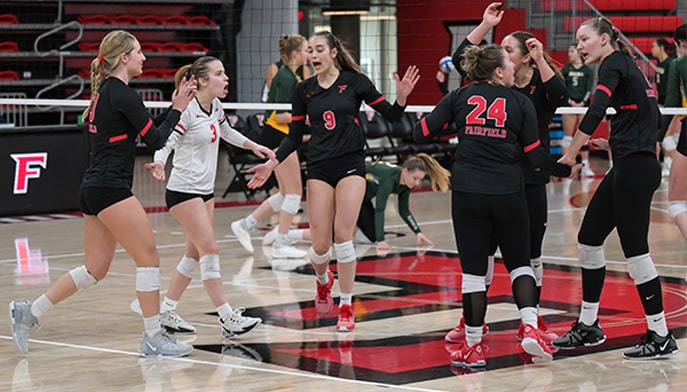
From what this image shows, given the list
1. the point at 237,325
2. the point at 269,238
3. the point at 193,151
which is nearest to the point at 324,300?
the point at 237,325

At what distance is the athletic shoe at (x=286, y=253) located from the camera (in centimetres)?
1007

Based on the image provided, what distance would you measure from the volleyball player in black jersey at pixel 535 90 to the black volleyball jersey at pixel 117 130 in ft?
5.53

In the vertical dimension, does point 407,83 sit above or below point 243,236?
above

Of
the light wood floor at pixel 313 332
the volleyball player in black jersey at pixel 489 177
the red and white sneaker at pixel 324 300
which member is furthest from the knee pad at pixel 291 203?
the volleyball player in black jersey at pixel 489 177

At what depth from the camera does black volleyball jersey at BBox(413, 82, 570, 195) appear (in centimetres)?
588

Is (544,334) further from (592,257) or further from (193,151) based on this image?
(193,151)

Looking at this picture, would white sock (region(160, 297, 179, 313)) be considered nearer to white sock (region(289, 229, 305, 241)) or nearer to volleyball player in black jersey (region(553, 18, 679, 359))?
volleyball player in black jersey (region(553, 18, 679, 359))

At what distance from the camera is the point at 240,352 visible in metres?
6.45

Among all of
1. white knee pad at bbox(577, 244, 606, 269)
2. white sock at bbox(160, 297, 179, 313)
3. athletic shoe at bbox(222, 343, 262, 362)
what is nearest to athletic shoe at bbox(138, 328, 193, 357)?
athletic shoe at bbox(222, 343, 262, 362)

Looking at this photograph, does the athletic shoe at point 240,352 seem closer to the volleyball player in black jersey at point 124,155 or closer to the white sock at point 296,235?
the volleyball player in black jersey at point 124,155

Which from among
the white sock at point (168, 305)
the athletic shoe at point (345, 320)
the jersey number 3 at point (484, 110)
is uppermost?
the jersey number 3 at point (484, 110)

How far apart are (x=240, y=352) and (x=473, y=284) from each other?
1365 mm

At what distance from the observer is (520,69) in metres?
6.48

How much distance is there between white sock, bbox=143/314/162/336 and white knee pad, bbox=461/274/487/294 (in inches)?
65.2
